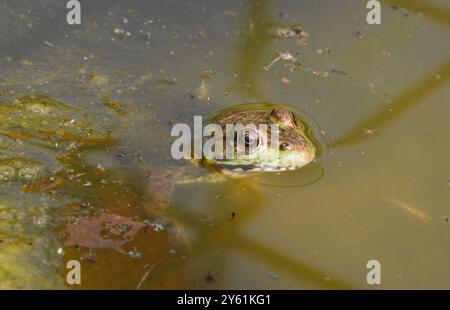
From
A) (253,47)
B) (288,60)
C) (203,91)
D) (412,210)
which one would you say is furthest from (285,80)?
(412,210)

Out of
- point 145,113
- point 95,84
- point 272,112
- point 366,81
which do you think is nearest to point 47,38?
point 95,84

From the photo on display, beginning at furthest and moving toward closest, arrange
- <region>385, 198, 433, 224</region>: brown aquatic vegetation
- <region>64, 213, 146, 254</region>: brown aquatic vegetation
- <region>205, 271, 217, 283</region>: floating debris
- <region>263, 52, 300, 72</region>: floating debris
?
<region>263, 52, 300, 72</region>: floating debris
<region>385, 198, 433, 224</region>: brown aquatic vegetation
<region>64, 213, 146, 254</region>: brown aquatic vegetation
<region>205, 271, 217, 283</region>: floating debris

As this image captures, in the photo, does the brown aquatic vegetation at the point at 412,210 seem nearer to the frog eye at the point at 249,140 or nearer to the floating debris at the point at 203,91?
the frog eye at the point at 249,140

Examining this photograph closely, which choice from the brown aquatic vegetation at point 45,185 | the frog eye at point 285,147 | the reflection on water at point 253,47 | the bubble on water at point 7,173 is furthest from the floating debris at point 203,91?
the bubble on water at point 7,173

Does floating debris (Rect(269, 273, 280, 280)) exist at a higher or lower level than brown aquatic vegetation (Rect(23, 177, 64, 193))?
lower

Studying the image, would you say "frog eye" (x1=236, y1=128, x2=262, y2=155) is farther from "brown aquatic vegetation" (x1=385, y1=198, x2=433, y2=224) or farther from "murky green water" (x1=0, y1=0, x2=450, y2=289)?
"brown aquatic vegetation" (x1=385, y1=198, x2=433, y2=224)

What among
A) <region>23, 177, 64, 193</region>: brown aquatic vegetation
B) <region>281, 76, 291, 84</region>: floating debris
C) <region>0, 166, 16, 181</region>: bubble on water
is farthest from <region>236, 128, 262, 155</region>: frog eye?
<region>0, 166, 16, 181</region>: bubble on water

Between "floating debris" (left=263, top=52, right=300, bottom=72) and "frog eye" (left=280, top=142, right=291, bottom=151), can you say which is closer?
"frog eye" (left=280, top=142, right=291, bottom=151)
